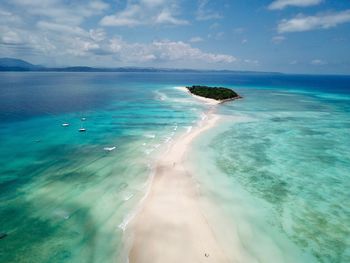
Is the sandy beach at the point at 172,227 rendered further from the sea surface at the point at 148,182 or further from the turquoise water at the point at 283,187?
the turquoise water at the point at 283,187

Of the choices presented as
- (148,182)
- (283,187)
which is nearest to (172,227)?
(148,182)

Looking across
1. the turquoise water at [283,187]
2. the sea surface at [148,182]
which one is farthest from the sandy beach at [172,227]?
the turquoise water at [283,187]

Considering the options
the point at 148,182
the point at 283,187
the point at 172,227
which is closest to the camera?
the point at 172,227

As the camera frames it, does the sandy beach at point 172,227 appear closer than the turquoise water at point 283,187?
Yes

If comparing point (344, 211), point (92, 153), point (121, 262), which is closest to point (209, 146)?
point (92, 153)

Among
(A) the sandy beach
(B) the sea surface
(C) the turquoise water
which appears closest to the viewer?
(A) the sandy beach

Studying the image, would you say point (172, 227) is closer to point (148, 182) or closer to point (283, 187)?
point (148, 182)

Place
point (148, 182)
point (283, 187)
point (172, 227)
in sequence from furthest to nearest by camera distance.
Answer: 1. point (148, 182)
2. point (283, 187)
3. point (172, 227)

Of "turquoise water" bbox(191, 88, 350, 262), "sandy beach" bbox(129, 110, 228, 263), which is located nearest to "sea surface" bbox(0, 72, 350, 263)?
"turquoise water" bbox(191, 88, 350, 262)

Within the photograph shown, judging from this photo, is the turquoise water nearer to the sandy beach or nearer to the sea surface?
the sea surface
